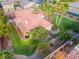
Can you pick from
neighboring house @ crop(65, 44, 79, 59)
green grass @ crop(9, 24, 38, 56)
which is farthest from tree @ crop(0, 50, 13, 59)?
neighboring house @ crop(65, 44, 79, 59)

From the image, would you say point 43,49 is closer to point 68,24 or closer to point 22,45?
point 22,45

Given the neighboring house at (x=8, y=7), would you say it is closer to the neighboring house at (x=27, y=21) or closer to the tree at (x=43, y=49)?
the neighboring house at (x=27, y=21)

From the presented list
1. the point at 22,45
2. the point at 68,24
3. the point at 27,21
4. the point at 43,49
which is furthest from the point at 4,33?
the point at 68,24

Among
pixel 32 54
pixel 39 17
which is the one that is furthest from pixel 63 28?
pixel 32 54

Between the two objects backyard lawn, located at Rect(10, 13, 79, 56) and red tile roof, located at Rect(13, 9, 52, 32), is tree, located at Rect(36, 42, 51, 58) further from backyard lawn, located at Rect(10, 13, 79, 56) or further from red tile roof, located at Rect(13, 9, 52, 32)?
red tile roof, located at Rect(13, 9, 52, 32)

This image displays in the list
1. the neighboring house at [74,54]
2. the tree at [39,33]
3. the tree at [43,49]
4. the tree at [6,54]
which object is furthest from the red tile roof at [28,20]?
the neighboring house at [74,54]
